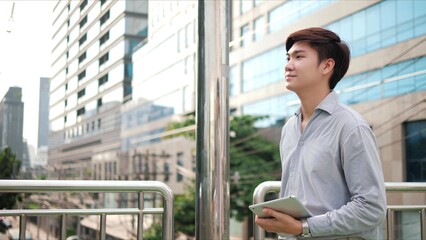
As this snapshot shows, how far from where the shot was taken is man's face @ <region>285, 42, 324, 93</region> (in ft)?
3.32

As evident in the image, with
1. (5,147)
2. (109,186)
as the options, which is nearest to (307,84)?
(109,186)

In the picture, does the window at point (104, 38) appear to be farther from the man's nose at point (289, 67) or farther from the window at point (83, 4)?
the man's nose at point (289, 67)

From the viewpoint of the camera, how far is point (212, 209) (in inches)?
63.9

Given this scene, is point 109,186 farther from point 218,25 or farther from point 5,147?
point 5,147

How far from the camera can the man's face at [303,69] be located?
1011 mm

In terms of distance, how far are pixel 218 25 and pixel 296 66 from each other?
70cm

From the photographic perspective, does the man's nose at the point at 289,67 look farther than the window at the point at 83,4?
No

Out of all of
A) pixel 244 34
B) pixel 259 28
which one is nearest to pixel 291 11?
pixel 259 28

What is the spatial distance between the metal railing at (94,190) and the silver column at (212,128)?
11cm

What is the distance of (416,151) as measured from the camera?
8.87 feet

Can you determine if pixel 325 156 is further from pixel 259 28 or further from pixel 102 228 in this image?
pixel 259 28

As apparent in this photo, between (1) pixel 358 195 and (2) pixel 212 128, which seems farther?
(2) pixel 212 128

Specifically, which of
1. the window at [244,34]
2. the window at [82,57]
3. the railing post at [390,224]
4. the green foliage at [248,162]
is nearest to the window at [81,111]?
the window at [82,57]

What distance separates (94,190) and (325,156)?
0.87 meters
